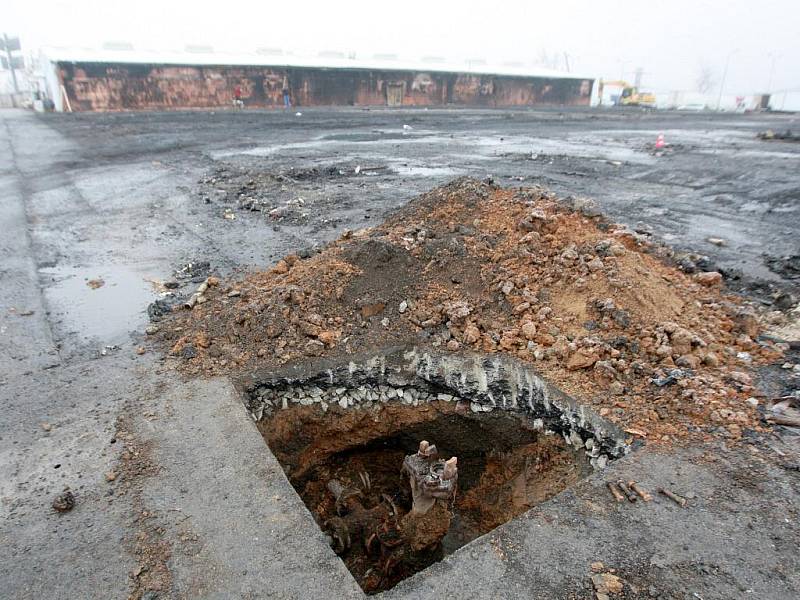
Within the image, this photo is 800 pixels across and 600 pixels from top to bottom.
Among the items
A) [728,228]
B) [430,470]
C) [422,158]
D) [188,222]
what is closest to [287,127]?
[422,158]

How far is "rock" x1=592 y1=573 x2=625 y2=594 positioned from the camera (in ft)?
8.41

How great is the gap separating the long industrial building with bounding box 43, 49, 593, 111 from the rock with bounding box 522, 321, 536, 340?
106ft

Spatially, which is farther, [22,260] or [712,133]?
[712,133]

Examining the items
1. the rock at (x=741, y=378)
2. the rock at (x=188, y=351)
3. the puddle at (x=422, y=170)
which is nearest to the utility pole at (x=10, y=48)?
the puddle at (x=422, y=170)

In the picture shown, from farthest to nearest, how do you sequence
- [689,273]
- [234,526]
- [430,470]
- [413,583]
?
1. [689,273]
2. [430,470]
3. [234,526]
4. [413,583]

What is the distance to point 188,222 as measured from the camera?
9.36 metres

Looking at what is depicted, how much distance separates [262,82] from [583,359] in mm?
34822

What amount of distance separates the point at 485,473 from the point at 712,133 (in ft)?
85.2

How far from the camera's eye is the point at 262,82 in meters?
33.9

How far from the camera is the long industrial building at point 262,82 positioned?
96.0 feet

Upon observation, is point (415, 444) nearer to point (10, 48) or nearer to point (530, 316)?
point (530, 316)

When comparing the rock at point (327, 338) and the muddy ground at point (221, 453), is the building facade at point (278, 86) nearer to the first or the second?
the muddy ground at point (221, 453)

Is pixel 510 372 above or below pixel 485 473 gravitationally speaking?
above

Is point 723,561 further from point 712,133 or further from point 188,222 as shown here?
point 712,133
